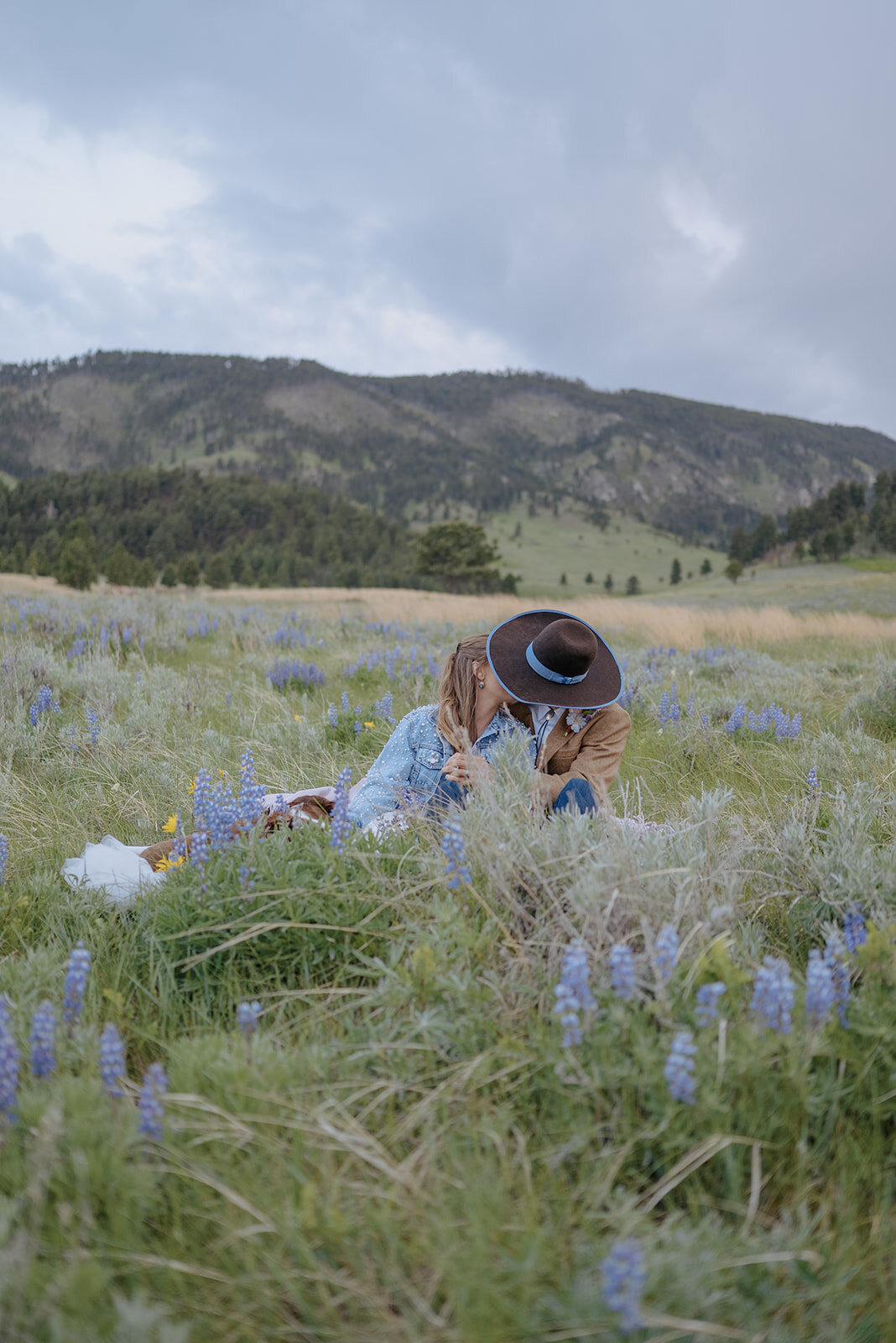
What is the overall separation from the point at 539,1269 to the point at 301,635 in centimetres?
909

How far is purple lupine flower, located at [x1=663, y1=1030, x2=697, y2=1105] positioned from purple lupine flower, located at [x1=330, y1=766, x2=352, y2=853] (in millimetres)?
1375

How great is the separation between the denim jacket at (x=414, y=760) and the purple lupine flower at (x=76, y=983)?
5.05 ft

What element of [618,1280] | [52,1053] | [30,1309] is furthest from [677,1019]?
[52,1053]

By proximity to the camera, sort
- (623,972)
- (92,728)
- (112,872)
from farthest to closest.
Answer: (92,728) → (112,872) → (623,972)

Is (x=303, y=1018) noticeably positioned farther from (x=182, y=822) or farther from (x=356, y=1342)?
(x=182, y=822)

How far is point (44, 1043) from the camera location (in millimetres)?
1690

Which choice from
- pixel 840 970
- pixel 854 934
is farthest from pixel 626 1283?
pixel 854 934

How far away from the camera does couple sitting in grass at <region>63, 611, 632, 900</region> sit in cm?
317

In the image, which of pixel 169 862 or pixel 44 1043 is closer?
pixel 44 1043

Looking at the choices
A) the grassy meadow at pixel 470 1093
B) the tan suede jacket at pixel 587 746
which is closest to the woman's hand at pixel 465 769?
the grassy meadow at pixel 470 1093

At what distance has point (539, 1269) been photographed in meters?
1.30

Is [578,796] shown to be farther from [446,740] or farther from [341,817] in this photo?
[341,817]

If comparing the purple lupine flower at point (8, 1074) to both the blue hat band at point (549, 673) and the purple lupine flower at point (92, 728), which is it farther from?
the purple lupine flower at point (92, 728)

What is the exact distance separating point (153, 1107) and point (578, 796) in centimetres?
225
